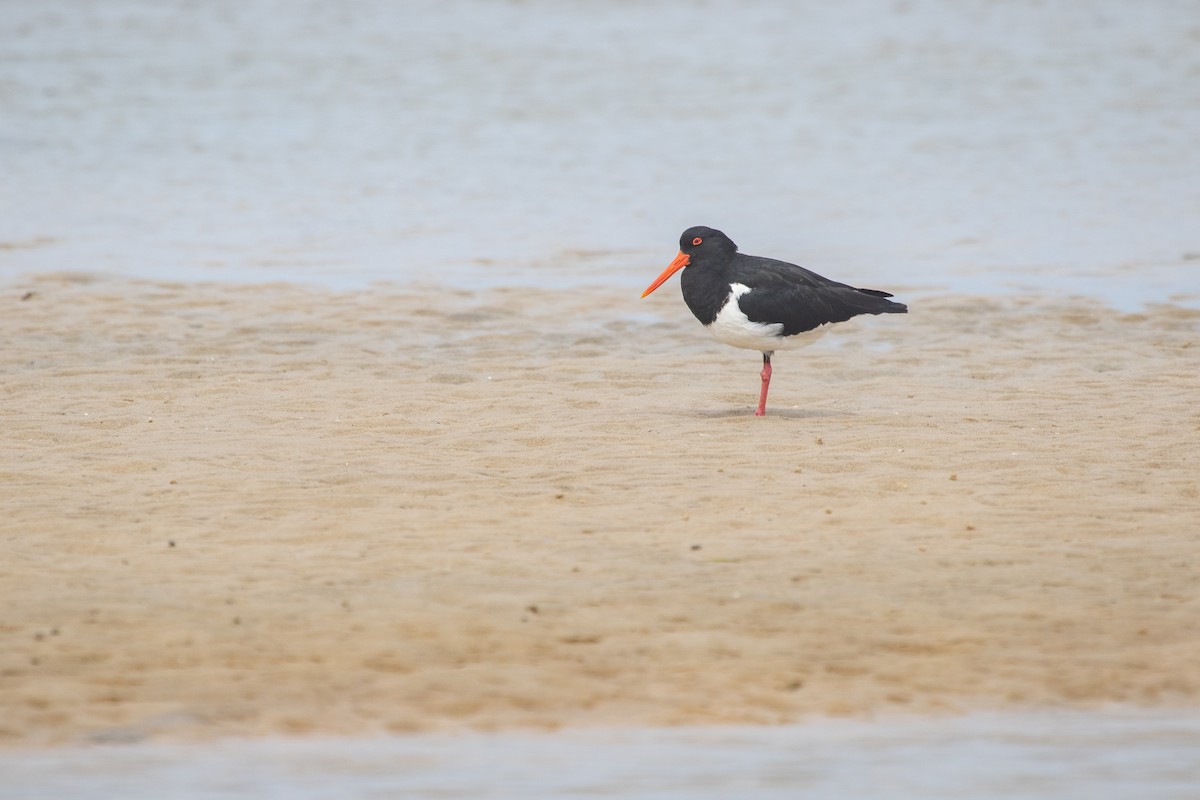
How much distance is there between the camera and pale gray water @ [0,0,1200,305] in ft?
63.8

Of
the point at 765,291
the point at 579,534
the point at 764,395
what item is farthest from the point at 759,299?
the point at 579,534

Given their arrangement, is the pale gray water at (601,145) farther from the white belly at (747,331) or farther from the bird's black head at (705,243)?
the bird's black head at (705,243)

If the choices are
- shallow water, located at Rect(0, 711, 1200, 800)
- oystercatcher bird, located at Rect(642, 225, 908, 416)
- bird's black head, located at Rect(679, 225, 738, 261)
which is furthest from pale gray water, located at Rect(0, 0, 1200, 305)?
shallow water, located at Rect(0, 711, 1200, 800)

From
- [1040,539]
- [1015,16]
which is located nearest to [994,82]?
[1015,16]

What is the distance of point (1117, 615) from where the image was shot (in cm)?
701

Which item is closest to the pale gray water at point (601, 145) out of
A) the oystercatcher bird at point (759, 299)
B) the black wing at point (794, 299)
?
the black wing at point (794, 299)

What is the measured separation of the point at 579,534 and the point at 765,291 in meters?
3.57

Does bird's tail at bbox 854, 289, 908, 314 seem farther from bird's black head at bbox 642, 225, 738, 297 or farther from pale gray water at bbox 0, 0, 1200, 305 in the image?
pale gray water at bbox 0, 0, 1200, 305

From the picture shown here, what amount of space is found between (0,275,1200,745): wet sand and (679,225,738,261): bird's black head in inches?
41.5

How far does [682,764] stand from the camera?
566 centimetres

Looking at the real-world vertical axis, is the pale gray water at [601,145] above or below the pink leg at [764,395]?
above

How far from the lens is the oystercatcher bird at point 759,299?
11242 mm

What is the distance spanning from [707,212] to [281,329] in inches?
360

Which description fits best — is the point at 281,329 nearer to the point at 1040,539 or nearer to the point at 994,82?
the point at 1040,539
